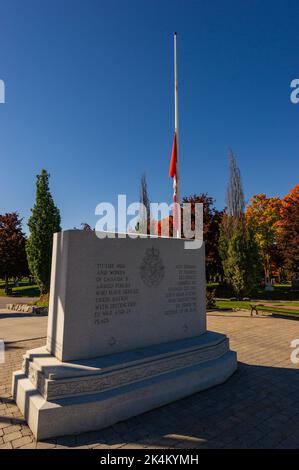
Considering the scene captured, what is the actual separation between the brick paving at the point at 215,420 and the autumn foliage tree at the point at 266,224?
27146mm

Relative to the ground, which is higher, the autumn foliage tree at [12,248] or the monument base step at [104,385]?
the autumn foliage tree at [12,248]

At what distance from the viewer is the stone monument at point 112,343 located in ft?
13.8

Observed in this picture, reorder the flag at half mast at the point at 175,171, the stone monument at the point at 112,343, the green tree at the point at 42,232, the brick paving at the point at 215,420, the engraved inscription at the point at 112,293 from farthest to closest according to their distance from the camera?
the green tree at the point at 42,232, the flag at half mast at the point at 175,171, the engraved inscription at the point at 112,293, the stone monument at the point at 112,343, the brick paving at the point at 215,420

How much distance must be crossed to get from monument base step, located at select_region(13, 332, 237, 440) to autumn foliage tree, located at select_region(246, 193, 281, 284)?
28.1m

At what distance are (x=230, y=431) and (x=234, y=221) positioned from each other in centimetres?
2190

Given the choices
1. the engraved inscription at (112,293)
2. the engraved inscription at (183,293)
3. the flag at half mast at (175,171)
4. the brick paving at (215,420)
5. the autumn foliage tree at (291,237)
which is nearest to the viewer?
the brick paving at (215,420)

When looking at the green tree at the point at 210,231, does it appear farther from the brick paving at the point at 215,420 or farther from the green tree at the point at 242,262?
the brick paving at the point at 215,420

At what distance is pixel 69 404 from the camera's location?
4.07 meters

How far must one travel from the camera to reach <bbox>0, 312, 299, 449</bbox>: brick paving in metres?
3.89

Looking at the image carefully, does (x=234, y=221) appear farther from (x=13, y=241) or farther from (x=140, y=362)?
(x=13, y=241)

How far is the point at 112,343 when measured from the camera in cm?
519

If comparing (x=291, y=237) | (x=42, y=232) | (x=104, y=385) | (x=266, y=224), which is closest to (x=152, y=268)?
(x=104, y=385)

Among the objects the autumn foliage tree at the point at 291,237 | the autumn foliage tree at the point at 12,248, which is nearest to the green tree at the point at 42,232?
the autumn foliage tree at the point at 12,248
